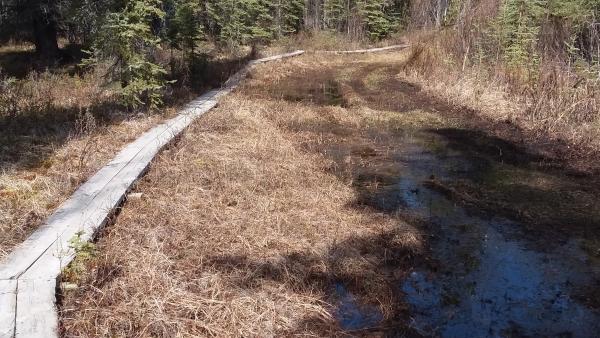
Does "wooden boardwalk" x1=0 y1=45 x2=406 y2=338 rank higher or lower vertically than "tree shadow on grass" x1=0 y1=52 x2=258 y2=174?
lower

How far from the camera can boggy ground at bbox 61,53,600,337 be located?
15.7ft

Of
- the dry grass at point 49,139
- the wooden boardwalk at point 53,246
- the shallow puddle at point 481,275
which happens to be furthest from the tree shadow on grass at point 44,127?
the shallow puddle at point 481,275

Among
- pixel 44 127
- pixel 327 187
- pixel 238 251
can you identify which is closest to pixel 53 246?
pixel 238 251

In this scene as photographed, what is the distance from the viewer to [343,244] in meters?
6.36

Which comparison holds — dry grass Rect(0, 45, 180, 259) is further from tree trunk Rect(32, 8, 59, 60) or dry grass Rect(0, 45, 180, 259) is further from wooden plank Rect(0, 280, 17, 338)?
tree trunk Rect(32, 8, 59, 60)

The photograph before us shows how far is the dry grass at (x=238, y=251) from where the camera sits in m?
4.52

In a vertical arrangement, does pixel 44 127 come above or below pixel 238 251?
above

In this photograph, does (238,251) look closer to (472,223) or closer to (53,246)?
(53,246)

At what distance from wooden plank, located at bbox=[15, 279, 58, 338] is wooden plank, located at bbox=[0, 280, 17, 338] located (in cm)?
3

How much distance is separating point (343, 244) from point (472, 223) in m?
2.11

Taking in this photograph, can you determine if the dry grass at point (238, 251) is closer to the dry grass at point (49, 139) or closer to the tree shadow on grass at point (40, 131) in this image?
the dry grass at point (49, 139)

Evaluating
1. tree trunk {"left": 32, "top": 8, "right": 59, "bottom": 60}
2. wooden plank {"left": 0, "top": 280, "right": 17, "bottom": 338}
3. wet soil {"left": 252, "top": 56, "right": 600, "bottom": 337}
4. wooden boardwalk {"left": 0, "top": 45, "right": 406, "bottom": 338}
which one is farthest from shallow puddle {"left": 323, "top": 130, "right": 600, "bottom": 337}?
tree trunk {"left": 32, "top": 8, "right": 59, "bottom": 60}

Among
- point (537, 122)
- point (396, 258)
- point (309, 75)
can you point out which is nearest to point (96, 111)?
point (396, 258)

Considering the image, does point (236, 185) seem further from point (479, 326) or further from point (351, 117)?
point (351, 117)
